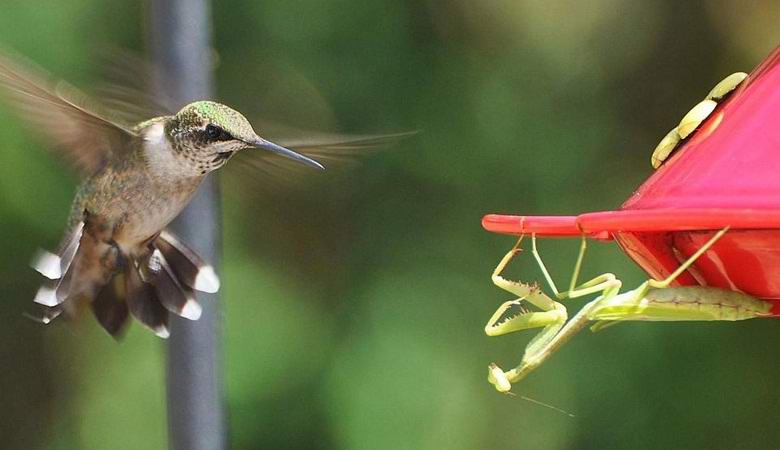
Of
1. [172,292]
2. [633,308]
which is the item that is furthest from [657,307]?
[172,292]

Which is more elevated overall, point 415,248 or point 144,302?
point 415,248

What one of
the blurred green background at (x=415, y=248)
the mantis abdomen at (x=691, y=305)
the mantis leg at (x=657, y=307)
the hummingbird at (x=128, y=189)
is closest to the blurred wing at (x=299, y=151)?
the hummingbird at (x=128, y=189)

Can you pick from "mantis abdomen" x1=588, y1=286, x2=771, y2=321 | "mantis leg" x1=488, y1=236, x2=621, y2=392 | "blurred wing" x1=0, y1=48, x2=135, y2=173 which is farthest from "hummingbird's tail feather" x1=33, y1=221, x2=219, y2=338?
"mantis abdomen" x1=588, y1=286, x2=771, y2=321

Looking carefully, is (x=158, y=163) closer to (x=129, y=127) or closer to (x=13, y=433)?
(x=129, y=127)

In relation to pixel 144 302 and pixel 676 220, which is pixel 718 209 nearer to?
pixel 676 220

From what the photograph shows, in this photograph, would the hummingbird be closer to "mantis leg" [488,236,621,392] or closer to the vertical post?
the vertical post
